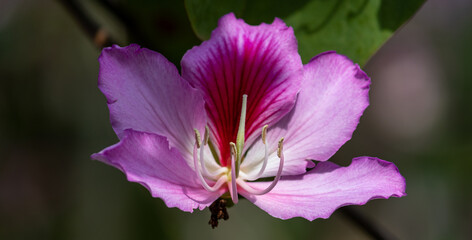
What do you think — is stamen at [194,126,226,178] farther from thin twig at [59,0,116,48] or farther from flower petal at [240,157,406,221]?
thin twig at [59,0,116,48]

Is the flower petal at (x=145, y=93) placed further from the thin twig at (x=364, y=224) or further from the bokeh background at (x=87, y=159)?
the bokeh background at (x=87, y=159)

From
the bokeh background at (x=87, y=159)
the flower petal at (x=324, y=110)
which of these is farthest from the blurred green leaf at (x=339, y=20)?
the bokeh background at (x=87, y=159)

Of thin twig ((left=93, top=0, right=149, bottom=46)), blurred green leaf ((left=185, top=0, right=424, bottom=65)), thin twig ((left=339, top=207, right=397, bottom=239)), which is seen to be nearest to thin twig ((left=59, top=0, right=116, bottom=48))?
thin twig ((left=93, top=0, right=149, bottom=46))

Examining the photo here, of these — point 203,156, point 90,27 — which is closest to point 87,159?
point 90,27

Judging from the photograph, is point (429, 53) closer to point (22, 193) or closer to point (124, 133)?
point (22, 193)

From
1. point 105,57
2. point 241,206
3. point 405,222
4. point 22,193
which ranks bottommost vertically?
point 405,222

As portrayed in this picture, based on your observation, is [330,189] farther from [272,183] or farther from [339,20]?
[339,20]

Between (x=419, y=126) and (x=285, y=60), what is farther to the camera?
(x=419, y=126)

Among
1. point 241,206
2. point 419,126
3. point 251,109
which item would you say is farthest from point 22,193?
→ point 419,126
